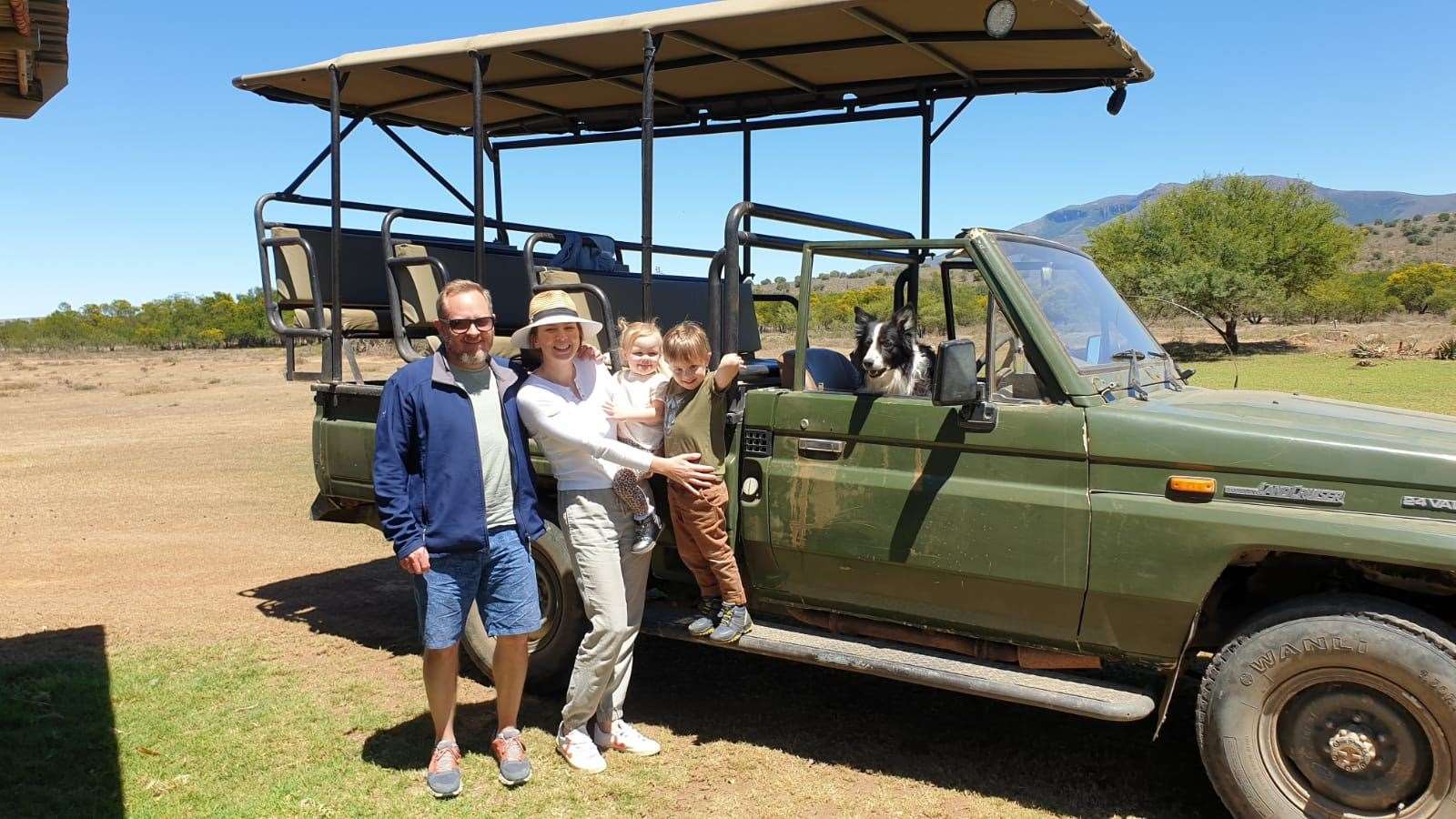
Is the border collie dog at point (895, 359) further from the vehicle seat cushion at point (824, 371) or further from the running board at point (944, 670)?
the running board at point (944, 670)

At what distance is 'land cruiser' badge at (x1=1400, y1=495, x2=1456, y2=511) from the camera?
327 cm

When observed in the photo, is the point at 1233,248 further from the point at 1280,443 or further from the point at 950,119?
the point at 1280,443

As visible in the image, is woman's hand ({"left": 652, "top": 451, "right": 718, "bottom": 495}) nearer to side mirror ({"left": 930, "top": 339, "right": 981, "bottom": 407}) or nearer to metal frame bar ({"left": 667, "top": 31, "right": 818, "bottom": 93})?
side mirror ({"left": 930, "top": 339, "right": 981, "bottom": 407})

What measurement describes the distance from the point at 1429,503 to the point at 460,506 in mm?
3332

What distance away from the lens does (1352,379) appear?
2228 centimetres

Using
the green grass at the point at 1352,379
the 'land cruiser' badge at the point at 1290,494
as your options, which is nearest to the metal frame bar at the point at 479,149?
the 'land cruiser' badge at the point at 1290,494

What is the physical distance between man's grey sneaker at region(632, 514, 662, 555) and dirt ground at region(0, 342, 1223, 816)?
37.1 inches

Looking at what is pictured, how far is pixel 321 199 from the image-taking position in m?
6.75

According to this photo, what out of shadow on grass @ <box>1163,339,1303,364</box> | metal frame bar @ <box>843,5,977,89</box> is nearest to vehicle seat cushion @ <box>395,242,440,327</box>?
metal frame bar @ <box>843,5,977,89</box>

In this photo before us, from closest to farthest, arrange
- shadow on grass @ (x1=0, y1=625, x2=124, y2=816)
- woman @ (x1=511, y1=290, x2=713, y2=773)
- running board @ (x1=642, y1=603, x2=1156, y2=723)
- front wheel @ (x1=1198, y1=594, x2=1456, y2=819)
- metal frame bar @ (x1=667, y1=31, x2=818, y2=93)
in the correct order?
front wheel @ (x1=1198, y1=594, x2=1456, y2=819) < running board @ (x1=642, y1=603, x2=1156, y2=723) < shadow on grass @ (x1=0, y1=625, x2=124, y2=816) < woman @ (x1=511, y1=290, x2=713, y2=773) < metal frame bar @ (x1=667, y1=31, x2=818, y2=93)

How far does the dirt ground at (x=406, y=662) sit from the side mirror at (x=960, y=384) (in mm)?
1511

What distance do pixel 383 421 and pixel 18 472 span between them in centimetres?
1195

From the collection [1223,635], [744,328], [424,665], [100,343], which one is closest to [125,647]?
[424,665]

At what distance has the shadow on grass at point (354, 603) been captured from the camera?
6141 mm
